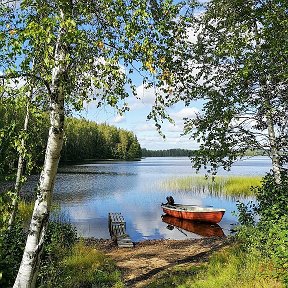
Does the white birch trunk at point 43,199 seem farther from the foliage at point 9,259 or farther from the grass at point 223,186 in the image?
the grass at point 223,186

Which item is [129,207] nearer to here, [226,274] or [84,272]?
[84,272]

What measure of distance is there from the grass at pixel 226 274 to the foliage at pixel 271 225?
300 millimetres

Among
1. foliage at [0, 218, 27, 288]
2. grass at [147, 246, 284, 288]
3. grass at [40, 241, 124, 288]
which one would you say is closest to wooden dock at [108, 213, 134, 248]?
grass at [40, 241, 124, 288]

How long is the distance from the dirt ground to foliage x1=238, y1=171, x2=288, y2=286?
2703 mm

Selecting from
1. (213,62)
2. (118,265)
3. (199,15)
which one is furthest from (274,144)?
(118,265)

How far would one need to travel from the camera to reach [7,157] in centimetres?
732

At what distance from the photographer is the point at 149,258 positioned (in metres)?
12.9

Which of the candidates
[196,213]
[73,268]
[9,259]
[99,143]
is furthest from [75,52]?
[99,143]

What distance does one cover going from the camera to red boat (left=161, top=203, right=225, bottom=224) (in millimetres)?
24500

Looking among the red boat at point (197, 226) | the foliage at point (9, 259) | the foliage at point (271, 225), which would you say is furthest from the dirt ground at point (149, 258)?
the red boat at point (197, 226)

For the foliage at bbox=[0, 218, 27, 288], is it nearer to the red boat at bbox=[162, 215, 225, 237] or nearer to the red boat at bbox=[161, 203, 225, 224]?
the red boat at bbox=[162, 215, 225, 237]

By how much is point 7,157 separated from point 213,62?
263 inches

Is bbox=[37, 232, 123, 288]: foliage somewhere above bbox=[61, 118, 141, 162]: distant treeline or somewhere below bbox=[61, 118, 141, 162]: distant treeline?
below

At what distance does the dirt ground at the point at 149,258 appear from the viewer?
1050 cm
